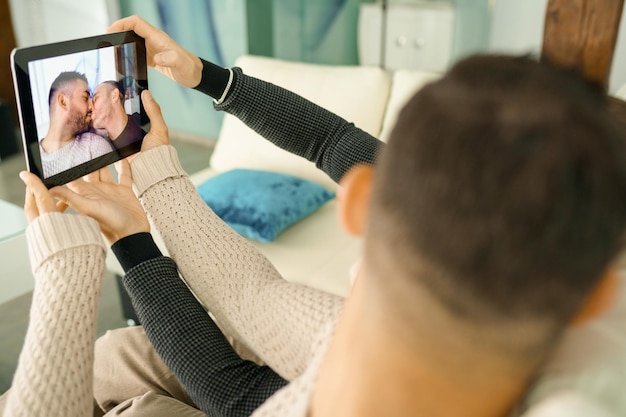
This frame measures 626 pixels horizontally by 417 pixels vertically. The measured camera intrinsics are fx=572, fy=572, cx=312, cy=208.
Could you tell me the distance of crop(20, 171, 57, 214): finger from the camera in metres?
0.75

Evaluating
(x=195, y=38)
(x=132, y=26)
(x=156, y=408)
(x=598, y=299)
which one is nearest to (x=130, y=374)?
(x=156, y=408)

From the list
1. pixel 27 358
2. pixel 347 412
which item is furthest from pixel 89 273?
pixel 347 412

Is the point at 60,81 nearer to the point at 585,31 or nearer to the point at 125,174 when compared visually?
the point at 125,174

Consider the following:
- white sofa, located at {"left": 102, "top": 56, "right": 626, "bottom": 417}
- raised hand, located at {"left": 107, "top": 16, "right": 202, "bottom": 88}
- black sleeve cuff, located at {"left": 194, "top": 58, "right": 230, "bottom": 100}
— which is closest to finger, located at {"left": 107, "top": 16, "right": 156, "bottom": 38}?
raised hand, located at {"left": 107, "top": 16, "right": 202, "bottom": 88}

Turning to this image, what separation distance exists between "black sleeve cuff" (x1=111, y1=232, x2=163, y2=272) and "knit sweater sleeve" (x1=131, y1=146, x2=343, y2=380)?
6 cm

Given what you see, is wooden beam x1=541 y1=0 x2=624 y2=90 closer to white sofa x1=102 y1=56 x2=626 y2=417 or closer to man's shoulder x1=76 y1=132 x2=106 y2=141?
white sofa x1=102 y1=56 x2=626 y2=417

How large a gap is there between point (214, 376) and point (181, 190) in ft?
1.02

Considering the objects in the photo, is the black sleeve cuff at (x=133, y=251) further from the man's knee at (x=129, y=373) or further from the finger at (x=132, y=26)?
the finger at (x=132, y=26)

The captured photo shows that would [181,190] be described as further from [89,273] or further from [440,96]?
[440,96]

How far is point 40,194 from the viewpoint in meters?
0.76

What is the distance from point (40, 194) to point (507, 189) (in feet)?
2.11

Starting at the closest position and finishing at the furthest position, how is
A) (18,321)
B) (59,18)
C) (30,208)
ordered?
(30,208), (18,321), (59,18)

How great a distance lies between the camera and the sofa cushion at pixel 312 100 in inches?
71.6

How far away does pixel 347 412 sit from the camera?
448mm
